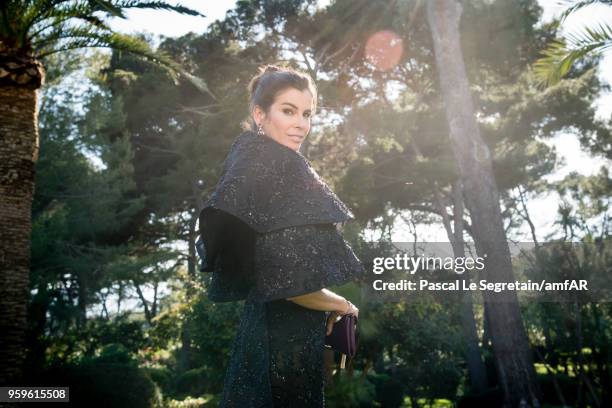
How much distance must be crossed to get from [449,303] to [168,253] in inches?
452

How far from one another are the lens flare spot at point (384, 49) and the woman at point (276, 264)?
16361 mm

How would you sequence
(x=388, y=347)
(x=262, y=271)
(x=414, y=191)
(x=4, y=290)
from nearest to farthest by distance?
(x=262, y=271) → (x=4, y=290) → (x=388, y=347) → (x=414, y=191)

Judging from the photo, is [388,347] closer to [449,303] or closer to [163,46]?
[449,303]

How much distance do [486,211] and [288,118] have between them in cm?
973

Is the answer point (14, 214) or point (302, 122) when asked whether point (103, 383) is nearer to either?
point (14, 214)

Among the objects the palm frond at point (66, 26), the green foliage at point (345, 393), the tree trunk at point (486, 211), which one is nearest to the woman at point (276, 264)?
the palm frond at point (66, 26)

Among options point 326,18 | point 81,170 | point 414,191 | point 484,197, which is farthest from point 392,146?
point 81,170

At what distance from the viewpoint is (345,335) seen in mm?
1798

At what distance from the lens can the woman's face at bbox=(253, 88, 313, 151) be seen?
1972mm

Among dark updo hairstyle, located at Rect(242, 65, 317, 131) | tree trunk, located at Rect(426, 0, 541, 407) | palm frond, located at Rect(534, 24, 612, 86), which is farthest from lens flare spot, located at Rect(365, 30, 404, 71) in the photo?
dark updo hairstyle, located at Rect(242, 65, 317, 131)

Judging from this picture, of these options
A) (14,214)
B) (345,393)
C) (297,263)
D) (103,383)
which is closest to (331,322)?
(297,263)

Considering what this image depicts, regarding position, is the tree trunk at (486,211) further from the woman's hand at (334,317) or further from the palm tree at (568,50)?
the woman's hand at (334,317)

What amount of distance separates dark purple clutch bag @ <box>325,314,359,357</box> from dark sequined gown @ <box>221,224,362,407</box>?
8 centimetres

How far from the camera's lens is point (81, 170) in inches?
773
